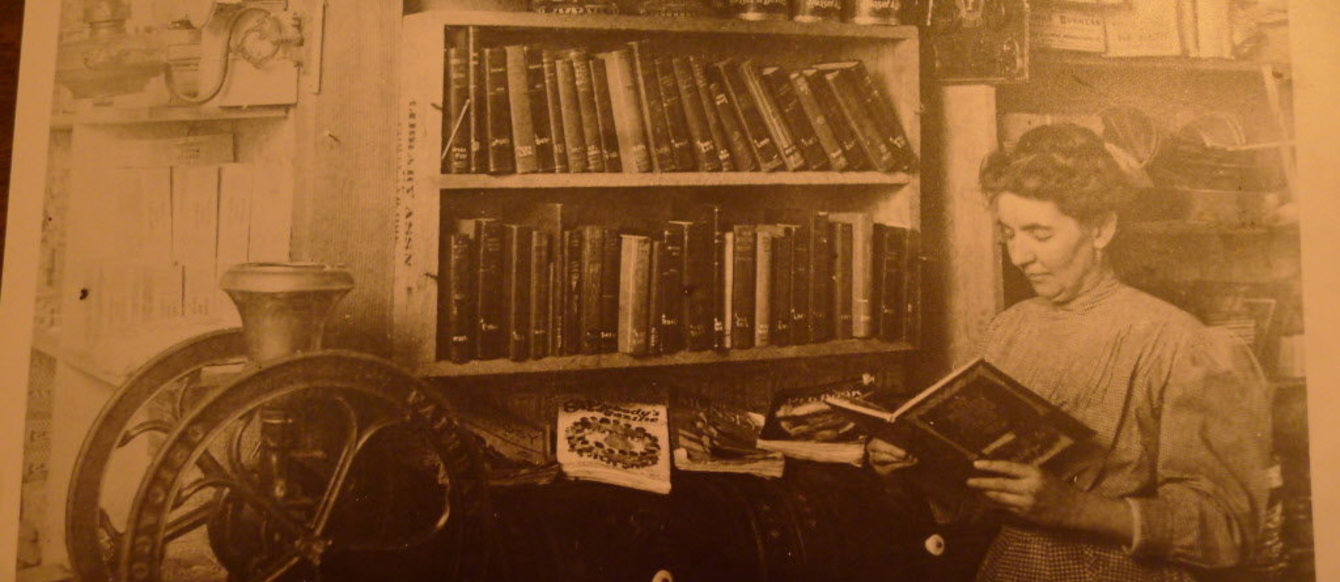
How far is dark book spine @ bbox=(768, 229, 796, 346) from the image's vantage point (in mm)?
1407

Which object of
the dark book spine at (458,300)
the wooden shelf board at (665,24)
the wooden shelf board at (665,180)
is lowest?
the dark book spine at (458,300)

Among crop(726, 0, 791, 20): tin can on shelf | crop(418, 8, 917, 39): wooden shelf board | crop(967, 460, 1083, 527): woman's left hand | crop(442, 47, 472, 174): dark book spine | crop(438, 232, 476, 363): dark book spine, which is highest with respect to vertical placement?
crop(726, 0, 791, 20): tin can on shelf

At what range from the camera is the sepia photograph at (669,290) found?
118 cm

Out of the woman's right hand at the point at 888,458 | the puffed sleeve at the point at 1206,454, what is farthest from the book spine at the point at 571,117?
the puffed sleeve at the point at 1206,454

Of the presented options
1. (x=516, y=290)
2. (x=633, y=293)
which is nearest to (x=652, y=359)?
(x=633, y=293)

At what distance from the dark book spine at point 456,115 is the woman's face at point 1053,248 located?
2.69 feet

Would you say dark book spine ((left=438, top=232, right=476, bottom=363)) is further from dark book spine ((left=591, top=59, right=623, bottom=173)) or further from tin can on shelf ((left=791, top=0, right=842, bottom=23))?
tin can on shelf ((left=791, top=0, right=842, bottom=23))

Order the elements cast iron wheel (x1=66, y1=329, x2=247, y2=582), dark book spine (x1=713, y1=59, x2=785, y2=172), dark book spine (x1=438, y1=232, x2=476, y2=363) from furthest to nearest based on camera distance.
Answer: dark book spine (x1=713, y1=59, x2=785, y2=172) → dark book spine (x1=438, y1=232, x2=476, y2=363) → cast iron wheel (x1=66, y1=329, x2=247, y2=582)

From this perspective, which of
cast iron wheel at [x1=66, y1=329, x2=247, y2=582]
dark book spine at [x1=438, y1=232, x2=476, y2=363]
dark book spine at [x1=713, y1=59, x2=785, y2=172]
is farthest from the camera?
dark book spine at [x1=713, y1=59, x2=785, y2=172]

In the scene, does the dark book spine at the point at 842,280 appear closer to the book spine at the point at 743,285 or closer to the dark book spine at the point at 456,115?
the book spine at the point at 743,285

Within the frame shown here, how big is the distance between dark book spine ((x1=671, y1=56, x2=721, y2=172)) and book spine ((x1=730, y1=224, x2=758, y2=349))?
11 cm

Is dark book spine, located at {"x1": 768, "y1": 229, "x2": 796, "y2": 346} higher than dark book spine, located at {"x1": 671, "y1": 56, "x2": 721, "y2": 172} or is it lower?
lower

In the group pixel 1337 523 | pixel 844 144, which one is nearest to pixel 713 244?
pixel 844 144

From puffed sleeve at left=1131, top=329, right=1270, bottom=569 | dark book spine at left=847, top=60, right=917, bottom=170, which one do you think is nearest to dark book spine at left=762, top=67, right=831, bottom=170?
dark book spine at left=847, top=60, right=917, bottom=170
